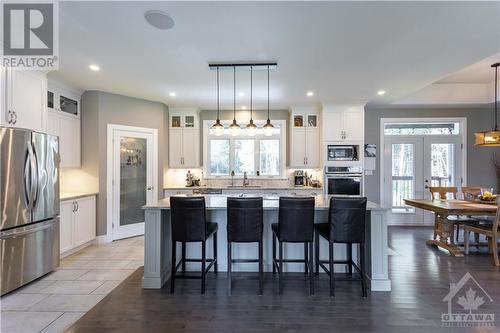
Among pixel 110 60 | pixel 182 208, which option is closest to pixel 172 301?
pixel 182 208

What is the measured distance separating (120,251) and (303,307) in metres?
3.10

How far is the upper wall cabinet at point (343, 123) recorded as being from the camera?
545cm

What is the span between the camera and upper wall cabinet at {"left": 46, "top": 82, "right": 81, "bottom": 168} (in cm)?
402

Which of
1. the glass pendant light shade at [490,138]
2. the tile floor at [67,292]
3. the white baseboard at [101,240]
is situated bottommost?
the tile floor at [67,292]

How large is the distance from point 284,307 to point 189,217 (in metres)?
1.30

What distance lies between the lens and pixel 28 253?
292cm

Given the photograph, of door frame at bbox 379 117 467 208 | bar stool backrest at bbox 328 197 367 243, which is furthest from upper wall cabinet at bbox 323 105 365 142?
bar stool backrest at bbox 328 197 367 243

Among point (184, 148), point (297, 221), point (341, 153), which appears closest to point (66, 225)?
point (184, 148)

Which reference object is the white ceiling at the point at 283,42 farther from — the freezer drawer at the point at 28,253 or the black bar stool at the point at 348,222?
the freezer drawer at the point at 28,253

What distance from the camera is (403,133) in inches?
236

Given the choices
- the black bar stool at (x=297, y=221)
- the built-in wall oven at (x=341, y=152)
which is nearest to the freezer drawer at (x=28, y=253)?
the black bar stool at (x=297, y=221)

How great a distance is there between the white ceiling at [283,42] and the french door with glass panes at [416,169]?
2036mm

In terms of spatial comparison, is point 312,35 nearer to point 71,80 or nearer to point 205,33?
point 205,33

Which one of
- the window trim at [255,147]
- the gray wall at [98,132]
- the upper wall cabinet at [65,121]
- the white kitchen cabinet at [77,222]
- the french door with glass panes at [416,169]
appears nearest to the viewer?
the white kitchen cabinet at [77,222]
